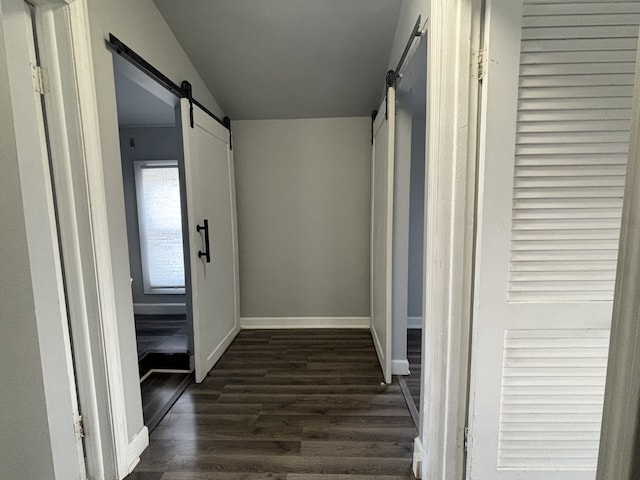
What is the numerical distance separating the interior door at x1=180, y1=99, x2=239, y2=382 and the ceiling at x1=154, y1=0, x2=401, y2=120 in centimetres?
41

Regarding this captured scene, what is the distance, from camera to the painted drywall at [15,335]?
843 mm

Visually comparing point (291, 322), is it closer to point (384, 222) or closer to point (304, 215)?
point (304, 215)

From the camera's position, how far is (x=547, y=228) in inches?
41.9

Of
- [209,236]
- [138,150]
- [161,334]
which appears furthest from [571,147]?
[138,150]

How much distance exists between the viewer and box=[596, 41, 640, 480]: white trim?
0.44 meters

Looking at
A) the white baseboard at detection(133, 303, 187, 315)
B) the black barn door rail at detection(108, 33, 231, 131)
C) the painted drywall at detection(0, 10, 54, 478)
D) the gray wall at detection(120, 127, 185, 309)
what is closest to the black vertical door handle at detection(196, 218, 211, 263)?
the black barn door rail at detection(108, 33, 231, 131)

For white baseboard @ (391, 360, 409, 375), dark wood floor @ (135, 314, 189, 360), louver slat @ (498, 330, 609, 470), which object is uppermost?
louver slat @ (498, 330, 609, 470)

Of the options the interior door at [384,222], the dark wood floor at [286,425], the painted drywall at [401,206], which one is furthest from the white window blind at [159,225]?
the painted drywall at [401,206]

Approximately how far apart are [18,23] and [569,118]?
79.2 inches

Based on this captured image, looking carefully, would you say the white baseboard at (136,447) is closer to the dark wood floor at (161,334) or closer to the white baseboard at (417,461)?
the dark wood floor at (161,334)

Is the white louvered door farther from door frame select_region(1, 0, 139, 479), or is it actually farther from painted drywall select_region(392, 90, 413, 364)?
door frame select_region(1, 0, 139, 479)

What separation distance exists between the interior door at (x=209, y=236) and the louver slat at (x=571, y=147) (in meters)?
1.94

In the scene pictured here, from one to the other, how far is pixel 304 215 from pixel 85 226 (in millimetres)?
2073

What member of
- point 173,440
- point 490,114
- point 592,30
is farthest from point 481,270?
point 173,440
